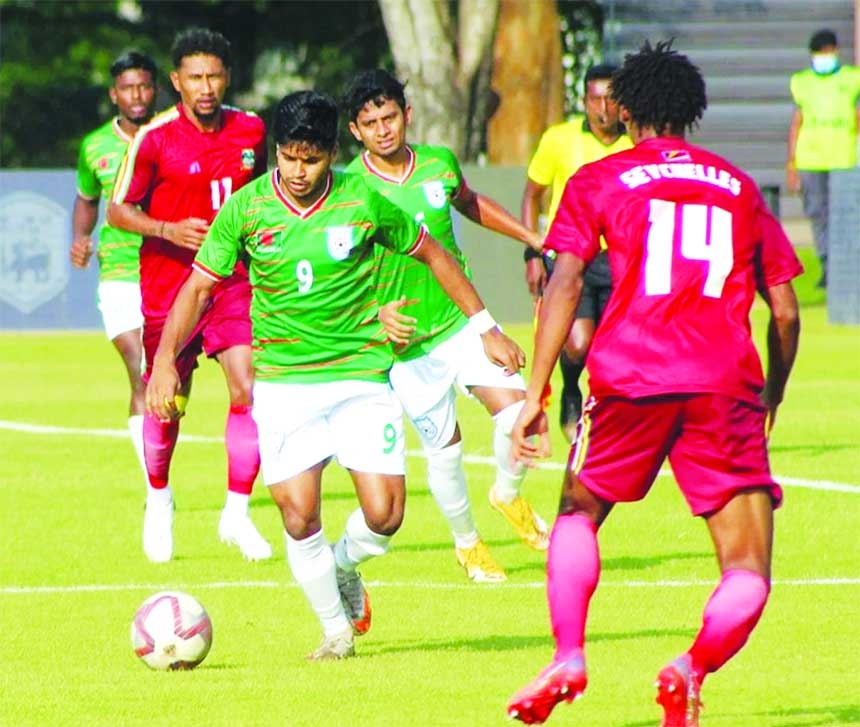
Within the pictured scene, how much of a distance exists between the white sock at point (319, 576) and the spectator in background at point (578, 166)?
4280 mm

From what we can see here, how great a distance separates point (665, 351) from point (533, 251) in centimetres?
564

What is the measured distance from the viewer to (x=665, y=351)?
23.6 feet

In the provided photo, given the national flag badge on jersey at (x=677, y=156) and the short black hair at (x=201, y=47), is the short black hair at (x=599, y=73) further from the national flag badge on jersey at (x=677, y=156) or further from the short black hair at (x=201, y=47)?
the national flag badge on jersey at (x=677, y=156)

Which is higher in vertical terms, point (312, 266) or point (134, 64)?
point (134, 64)

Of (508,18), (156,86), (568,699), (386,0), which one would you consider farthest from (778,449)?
(508,18)

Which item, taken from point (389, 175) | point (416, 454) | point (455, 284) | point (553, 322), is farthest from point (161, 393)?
point (416, 454)

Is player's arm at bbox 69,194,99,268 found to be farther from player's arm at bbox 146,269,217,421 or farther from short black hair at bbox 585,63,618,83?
player's arm at bbox 146,269,217,421

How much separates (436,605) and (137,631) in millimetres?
1737

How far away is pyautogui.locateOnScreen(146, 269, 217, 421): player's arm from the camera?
8.54 m

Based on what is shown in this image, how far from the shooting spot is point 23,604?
10375 mm

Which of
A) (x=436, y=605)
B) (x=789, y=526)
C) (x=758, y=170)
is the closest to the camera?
(x=436, y=605)

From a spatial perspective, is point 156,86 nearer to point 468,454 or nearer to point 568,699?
point 468,454

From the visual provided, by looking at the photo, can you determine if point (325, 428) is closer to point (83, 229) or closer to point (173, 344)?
point (173, 344)

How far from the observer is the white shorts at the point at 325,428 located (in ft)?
29.1
